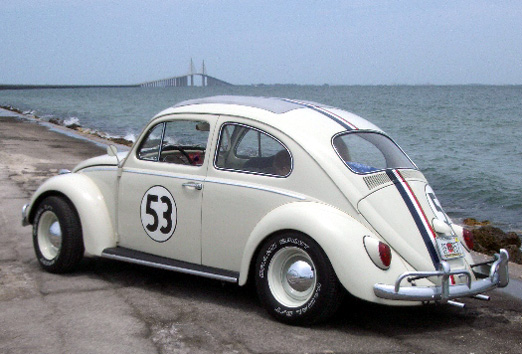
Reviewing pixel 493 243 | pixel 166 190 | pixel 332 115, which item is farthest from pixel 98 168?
pixel 493 243

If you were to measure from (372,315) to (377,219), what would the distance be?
2.88ft

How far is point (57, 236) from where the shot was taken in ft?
20.7

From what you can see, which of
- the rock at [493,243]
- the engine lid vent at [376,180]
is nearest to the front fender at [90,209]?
the engine lid vent at [376,180]

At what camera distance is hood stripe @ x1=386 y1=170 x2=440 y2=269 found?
494 cm

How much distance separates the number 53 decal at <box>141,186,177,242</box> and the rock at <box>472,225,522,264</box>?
4513 mm

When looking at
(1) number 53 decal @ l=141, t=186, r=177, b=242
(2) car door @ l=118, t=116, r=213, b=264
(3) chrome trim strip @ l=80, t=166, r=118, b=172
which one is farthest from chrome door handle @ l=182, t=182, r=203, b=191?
(3) chrome trim strip @ l=80, t=166, r=118, b=172

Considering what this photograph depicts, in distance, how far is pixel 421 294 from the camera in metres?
4.68

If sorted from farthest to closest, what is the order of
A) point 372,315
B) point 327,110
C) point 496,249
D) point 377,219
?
point 496,249 < point 327,110 < point 372,315 < point 377,219

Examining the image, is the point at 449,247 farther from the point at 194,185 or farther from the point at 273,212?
the point at 194,185

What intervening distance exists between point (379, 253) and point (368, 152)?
1193mm

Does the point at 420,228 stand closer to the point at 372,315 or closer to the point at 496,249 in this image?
the point at 372,315

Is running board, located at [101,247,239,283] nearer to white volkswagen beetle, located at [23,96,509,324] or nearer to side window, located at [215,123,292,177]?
white volkswagen beetle, located at [23,96,509,324]

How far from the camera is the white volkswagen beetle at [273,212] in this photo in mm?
4859

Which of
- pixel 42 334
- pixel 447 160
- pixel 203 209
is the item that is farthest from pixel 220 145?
pixel 447 160
